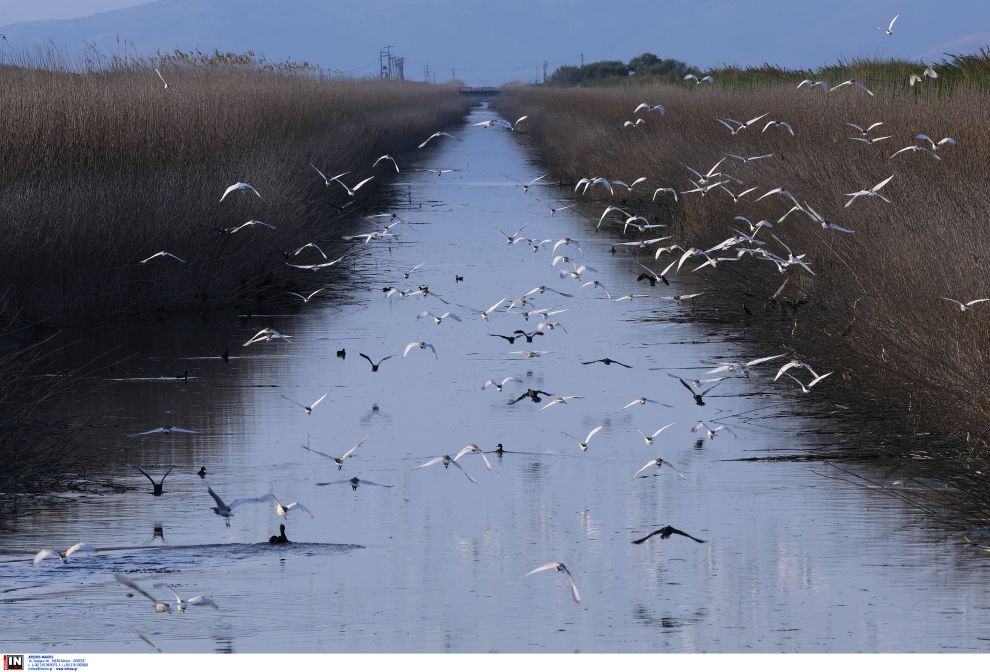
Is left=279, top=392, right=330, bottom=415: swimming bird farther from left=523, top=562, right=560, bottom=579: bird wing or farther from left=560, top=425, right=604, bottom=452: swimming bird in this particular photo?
Answer: left=523, top=562, right=560, bottom=579: bird wing

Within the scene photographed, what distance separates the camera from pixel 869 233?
13.1 metres

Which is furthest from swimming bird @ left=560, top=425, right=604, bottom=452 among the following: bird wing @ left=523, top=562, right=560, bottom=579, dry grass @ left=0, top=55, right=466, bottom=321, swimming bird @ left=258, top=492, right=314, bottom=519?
dry grass @ left=0, top=55, right=466, bottom=321

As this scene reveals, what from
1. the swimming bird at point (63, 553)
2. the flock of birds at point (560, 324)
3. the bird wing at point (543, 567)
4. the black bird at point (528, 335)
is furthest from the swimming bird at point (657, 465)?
the black bird at point (528, 335)

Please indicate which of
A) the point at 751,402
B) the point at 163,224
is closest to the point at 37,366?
the point at 163,224

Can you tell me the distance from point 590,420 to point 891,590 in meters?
3.86

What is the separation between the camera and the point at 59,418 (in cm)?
995

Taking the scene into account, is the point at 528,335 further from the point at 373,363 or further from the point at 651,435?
the point at 651,435

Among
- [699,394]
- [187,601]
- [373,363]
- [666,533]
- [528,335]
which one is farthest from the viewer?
[528,335]

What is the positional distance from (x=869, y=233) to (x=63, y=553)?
784 cm

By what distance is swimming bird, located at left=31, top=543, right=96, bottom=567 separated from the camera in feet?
20.2
